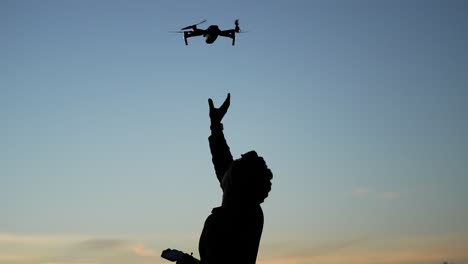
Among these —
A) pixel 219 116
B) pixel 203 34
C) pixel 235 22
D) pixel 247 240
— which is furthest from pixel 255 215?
pixel 235 22

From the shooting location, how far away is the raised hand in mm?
7402

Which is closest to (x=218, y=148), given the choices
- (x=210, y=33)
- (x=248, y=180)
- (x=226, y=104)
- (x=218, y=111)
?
(x=218, y=111)

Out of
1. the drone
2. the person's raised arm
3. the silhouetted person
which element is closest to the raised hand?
the person's raised arm

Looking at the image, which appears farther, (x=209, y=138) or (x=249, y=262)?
(x=209, y=138)

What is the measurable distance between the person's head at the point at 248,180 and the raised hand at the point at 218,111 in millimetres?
919

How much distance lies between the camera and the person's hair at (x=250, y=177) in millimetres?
6523

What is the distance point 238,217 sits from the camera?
6.66 metres

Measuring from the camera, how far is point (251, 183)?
21.5 feet

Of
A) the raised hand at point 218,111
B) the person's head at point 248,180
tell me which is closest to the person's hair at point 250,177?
the person's head at point 248,180

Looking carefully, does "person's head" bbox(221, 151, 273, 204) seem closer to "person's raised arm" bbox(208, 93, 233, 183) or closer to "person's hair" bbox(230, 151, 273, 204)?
"person's hair" bbox(230, 151, 273, 204)

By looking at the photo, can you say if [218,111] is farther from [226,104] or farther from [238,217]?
[238,217]

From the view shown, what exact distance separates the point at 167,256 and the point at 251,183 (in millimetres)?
1148

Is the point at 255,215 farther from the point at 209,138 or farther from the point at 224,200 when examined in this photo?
the point at 209,138

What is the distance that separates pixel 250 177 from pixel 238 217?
0.47 meters
